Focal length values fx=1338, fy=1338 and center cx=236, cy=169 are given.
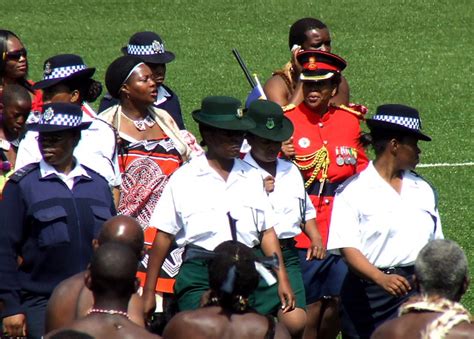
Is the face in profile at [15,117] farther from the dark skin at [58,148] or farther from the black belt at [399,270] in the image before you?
the black belt at [399,270]

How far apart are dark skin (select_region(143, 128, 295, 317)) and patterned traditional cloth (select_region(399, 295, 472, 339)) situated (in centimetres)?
183

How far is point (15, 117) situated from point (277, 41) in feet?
41.8

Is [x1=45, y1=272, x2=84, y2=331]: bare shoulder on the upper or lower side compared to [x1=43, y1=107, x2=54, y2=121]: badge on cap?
lower

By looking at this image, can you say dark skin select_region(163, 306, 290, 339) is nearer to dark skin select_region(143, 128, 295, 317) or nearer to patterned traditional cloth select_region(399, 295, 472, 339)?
patterned traditional cloth select_region(399, 295, 472, 339)

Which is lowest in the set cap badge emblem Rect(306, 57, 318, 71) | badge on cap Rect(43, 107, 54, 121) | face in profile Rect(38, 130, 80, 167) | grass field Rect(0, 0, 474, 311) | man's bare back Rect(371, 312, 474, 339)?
grass field Rect(0, 0, 474, 311)

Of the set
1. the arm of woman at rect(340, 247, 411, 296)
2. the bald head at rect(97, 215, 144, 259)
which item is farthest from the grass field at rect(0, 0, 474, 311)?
the bald head at rect(97, 215, 144, 259)

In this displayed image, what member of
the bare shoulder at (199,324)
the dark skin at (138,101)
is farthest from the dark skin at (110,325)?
the dark skin at (138,101)

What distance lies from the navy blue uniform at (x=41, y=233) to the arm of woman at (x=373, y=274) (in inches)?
62.7

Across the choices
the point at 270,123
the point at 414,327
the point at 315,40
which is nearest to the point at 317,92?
the point at 270,123

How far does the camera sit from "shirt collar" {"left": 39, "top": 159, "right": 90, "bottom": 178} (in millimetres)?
8137

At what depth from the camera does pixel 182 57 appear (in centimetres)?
2073

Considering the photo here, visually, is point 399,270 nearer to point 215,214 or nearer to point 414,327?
point 215,214

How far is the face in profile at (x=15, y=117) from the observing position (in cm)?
925

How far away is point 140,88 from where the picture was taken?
9633mm
